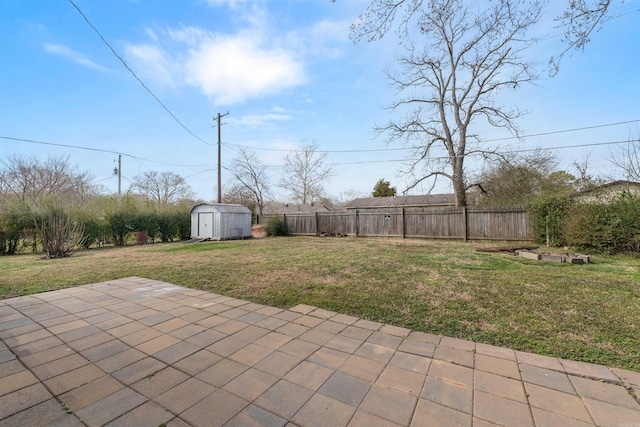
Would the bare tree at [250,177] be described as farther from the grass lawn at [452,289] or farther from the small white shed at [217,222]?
the grass lawn at [452,289]

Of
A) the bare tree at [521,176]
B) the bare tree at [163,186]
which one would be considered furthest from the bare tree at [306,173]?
the bare tree at [521,176]

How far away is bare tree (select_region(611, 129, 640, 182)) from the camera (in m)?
8.71

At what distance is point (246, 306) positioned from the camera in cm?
318

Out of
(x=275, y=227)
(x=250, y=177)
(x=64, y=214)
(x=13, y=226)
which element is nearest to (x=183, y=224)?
(x=275, y=227)

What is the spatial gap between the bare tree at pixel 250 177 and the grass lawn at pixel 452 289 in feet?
54.3

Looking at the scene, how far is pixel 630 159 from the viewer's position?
899 centimetres

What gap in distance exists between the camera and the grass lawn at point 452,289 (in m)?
2.36

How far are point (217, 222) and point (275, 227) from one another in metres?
3.01

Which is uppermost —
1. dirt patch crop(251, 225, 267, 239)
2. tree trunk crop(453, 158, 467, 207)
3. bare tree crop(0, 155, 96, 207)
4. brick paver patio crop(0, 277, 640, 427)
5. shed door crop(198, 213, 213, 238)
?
bare tree crop(0, 155, 96, 207)

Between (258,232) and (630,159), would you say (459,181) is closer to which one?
(630,159)

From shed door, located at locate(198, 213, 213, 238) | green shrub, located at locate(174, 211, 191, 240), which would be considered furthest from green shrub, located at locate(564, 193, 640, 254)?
green shrub, located at locate(174, 211, 191, 240)

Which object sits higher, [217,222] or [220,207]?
[220,207]

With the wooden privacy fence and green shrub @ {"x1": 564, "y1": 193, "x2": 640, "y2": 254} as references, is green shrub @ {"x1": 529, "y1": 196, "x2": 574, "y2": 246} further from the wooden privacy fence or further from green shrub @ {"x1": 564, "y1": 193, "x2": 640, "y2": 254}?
green shrub @ {"x1": 564, "y1": 193, "x2": 640, "y2": 254}

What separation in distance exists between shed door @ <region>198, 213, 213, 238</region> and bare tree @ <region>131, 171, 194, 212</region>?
51.6ft
